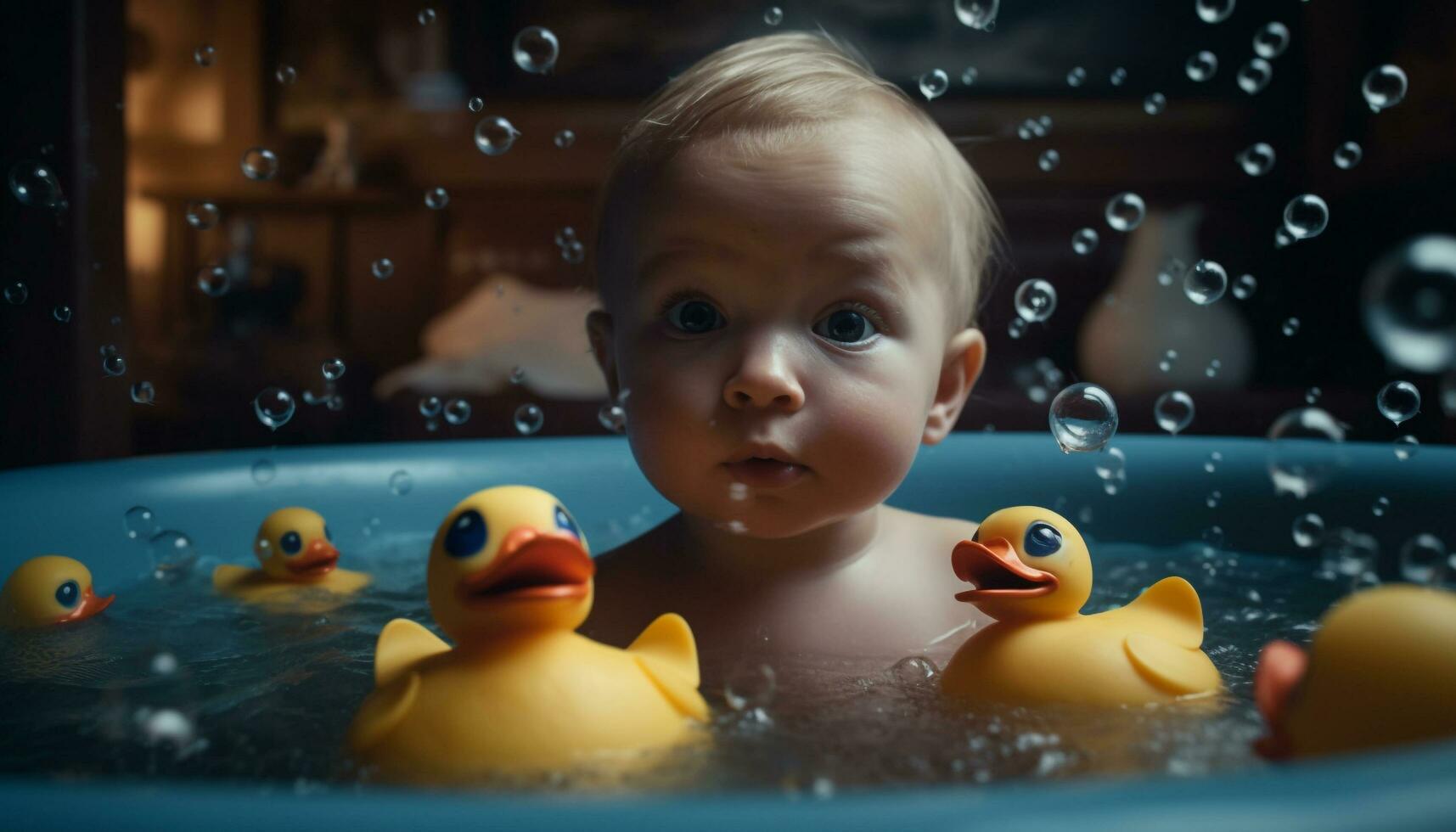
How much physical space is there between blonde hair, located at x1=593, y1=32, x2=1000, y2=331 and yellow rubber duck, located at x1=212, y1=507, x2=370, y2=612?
0.38 meters

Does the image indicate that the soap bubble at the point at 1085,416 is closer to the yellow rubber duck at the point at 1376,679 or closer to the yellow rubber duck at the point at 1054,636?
the yellow rubber duck at the point at 1054,636

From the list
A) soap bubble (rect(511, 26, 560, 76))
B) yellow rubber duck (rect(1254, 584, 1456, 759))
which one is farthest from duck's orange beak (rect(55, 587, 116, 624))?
yellow rubber duck (rect(1254, 584, 1456, 759))

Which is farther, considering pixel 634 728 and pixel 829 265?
pixel 829 265

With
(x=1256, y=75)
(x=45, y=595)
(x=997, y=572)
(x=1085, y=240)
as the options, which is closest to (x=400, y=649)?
(x=997, y=572)

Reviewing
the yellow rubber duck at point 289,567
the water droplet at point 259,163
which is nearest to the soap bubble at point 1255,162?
the water droplet at point 259,163

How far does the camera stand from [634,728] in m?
0.62

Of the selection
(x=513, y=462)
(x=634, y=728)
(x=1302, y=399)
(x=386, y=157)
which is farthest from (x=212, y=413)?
(x=634, y=728)

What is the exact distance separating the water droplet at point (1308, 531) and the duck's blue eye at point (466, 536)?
2.95ft

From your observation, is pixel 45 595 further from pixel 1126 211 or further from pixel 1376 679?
pixel 1126 211

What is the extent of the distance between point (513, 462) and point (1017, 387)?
1.67 metres

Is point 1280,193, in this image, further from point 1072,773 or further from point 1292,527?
point 1072,773

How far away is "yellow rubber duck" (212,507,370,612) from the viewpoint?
1.19 meters

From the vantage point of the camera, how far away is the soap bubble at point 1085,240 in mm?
3027

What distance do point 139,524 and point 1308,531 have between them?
4.12ft
